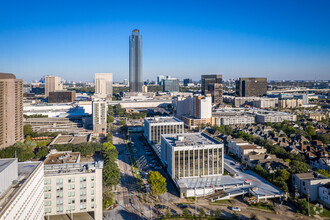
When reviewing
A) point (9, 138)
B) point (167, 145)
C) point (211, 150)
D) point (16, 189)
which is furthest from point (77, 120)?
point (16, 189)

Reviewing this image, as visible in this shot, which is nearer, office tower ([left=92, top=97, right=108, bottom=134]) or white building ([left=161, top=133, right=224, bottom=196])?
white building ([left=161, top=133, right=224, bottom=196])

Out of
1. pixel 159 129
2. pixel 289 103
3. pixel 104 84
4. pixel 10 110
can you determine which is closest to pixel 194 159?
pixel 159 129

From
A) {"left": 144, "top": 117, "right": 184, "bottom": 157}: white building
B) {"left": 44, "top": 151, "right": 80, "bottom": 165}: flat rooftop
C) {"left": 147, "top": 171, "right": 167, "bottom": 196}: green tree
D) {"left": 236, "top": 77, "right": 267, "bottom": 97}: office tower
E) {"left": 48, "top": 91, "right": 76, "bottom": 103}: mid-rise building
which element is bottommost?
{"left": 147, "top": 171, "right": 167, "bottom": 196}: green tree

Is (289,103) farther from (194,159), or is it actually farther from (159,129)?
(194,159)

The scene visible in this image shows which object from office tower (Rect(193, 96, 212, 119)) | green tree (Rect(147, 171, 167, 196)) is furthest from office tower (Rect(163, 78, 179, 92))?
green tree (Rect(147, 171, 167, 196))

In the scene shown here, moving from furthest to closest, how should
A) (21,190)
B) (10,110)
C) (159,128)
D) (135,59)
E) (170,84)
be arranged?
(170,84), (135,59), (159,128), (10,110), (21,190)

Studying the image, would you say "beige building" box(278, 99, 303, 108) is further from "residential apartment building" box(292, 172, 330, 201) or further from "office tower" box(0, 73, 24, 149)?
"office tower" box(0, 73, 24, 149)
